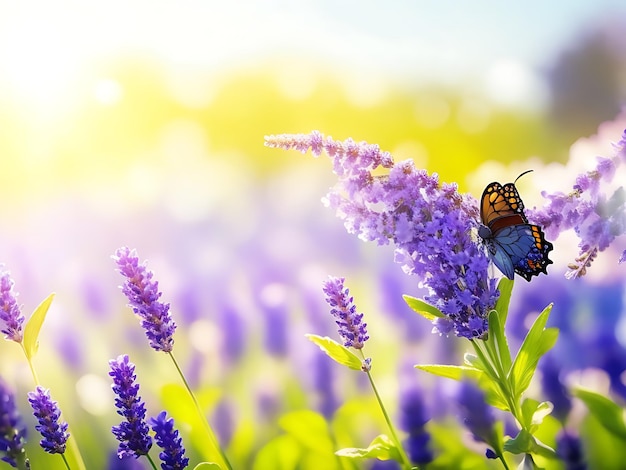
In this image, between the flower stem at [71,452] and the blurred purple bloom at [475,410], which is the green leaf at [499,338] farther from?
the flower stem at [71,452]

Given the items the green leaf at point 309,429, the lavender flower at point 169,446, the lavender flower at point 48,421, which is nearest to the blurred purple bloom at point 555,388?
the green leaf at point 309,429

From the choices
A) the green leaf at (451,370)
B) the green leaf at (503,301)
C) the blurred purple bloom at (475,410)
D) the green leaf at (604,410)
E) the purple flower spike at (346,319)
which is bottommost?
the green leaf at (604,410)

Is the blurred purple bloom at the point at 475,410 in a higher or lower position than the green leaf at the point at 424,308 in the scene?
lower

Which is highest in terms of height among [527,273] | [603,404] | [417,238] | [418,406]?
[417,238]

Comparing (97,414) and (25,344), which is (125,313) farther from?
(25,344)

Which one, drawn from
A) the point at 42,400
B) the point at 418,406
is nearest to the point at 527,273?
the point at 418,406

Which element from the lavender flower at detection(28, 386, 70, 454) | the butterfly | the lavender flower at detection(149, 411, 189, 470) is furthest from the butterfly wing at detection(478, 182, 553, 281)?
the lavender flower at detection(28, 386, 70, 454)

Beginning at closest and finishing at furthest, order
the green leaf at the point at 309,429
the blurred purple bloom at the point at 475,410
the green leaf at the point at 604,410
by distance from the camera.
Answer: the blurred purple bloom at the point at 475,410
the green leaf at the point at 604,410
the green leaf at the point at 309,429
